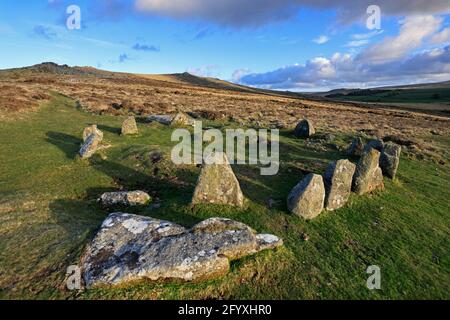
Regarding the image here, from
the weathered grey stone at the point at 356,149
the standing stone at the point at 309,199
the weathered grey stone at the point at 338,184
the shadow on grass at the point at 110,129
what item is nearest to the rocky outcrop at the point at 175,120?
the shadow on grass at the point at 110,129

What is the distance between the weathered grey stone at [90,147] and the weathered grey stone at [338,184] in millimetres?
16179

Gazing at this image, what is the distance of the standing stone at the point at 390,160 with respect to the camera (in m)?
23.2

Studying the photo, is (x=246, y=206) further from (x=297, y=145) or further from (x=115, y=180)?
(x=297, y=145)

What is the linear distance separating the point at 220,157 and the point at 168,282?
6.94m

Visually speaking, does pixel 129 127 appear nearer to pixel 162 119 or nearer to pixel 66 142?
pixel 66 142

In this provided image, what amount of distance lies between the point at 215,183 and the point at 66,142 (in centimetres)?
1866

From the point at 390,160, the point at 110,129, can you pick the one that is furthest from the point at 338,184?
the point at 110,129

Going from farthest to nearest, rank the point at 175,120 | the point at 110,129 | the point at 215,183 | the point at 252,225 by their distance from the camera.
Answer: the point at 175,120 → the point at 110,129 → the point at 215,183 → the point at 252,225

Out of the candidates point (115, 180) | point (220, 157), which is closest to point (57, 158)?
point (115, 180)

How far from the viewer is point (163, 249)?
42.5 ft

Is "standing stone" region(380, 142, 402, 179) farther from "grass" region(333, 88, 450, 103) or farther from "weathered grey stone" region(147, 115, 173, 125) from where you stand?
"grass" region(333, 88, 450, 103)

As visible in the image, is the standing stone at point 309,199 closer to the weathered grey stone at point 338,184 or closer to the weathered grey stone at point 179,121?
the weathered grey stone at point 338,184

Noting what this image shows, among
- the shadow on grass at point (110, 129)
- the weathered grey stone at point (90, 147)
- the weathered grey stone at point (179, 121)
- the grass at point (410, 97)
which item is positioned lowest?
the weathered grey stone at point (90, 147)

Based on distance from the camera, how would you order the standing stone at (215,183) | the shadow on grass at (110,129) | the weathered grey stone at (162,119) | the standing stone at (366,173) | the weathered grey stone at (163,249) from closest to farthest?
the weathered grey stone at (163,249) < the standing stone at (215,183) < the standing stone at (366,173) < the shadow on grass at (110,129) < the weathered grey stone at (162,119)
